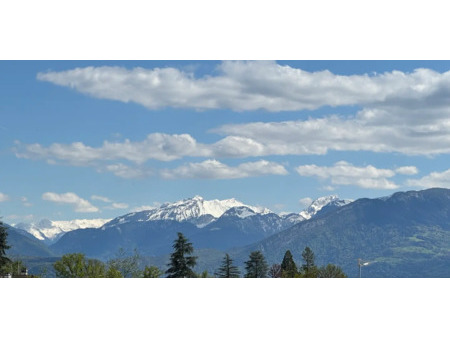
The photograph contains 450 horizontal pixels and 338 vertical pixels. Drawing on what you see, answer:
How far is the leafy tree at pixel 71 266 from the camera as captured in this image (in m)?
96.4

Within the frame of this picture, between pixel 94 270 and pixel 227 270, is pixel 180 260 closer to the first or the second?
pixel 94 270

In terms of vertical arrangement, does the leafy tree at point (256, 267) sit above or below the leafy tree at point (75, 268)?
above

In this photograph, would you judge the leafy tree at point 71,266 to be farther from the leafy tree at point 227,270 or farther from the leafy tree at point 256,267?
the leafy tree at point 256,267

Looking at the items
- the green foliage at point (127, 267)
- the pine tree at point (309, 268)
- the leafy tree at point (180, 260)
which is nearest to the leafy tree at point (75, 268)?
the leafy tree at point (180, 260)

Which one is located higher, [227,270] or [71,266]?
[227,270]

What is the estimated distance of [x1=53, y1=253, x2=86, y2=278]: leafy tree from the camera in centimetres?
9642

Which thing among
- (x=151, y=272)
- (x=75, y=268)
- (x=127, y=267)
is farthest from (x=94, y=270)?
(x=127, y=267)

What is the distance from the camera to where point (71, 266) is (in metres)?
98.1

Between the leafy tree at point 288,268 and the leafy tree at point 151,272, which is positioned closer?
the leafy tree at point 151,272
